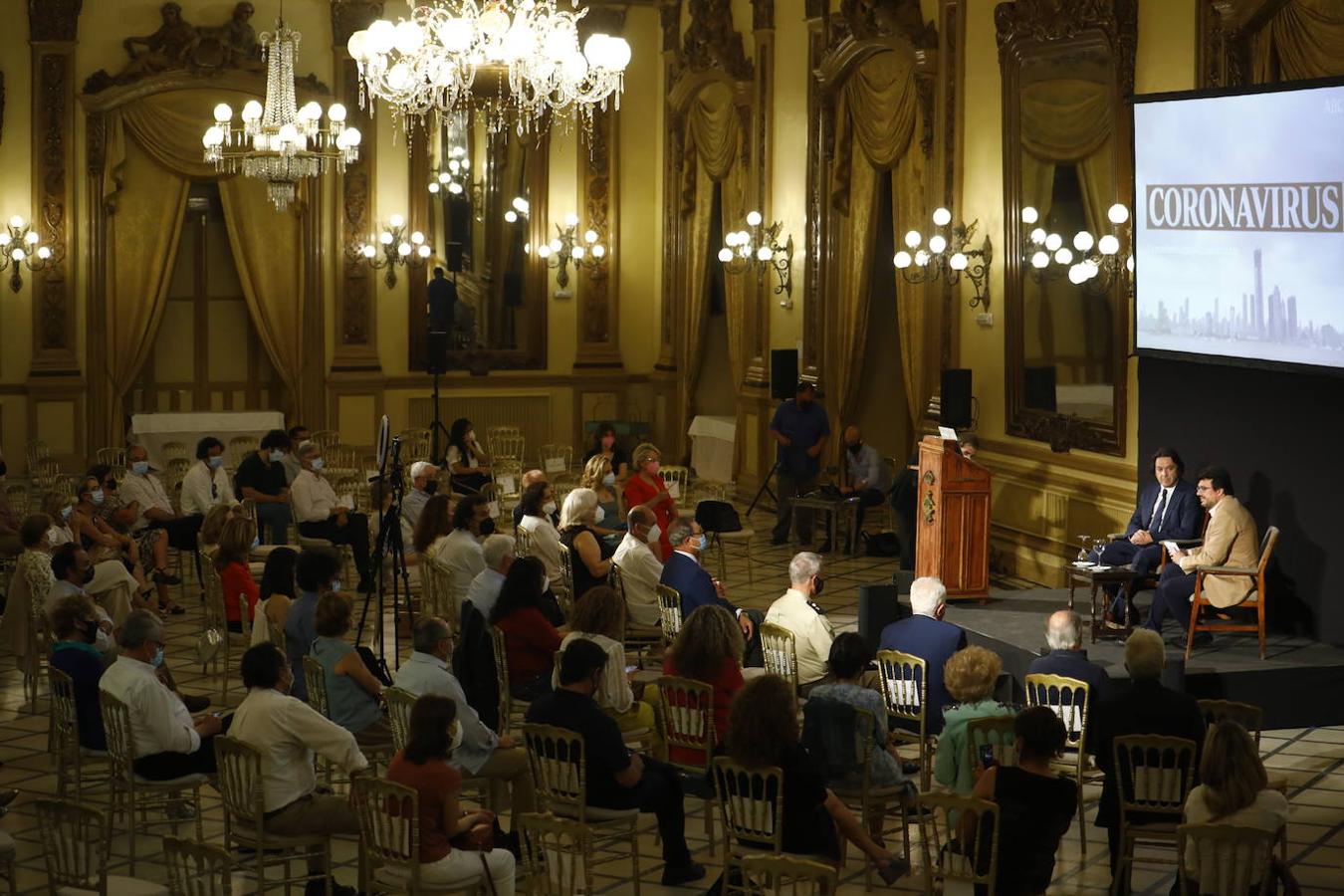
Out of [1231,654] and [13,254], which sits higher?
[13,254]

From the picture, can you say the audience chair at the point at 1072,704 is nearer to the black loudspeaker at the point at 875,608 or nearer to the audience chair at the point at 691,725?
the audience chair at the point at 691,725

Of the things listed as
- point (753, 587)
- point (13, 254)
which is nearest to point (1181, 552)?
point (753, 587)

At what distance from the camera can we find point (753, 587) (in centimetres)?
1224

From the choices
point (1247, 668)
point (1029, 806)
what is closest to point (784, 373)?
point (1247, 668)

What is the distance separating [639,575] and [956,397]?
12.8 ft

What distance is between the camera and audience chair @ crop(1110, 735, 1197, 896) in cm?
604

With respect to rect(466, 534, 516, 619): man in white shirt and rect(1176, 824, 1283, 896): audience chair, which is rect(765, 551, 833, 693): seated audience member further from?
rect(1176, 824, 1283, 896): audience chair

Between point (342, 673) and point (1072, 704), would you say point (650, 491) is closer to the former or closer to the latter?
point (342, 673)

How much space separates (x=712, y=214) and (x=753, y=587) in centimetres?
642

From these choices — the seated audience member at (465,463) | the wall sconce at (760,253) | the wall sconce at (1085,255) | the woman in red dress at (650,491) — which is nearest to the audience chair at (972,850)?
the woman in red dress at (650,491)

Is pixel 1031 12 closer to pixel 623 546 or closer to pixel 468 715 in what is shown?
pixel 623 546

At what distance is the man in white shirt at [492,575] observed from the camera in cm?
813

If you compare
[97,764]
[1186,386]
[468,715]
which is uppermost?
[1186,386]

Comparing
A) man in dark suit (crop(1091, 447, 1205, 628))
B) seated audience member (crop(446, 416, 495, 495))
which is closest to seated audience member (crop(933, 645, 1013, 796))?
man in dark suit (crop(1091, 447, 1205, 628))
